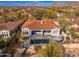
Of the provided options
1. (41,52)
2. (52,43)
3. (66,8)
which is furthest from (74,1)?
(41,52)

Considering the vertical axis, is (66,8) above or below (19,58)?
above

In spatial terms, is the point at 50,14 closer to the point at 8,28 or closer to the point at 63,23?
the point at 63,23

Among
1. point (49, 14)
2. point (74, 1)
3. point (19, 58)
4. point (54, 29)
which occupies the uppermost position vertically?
point (74, 1)

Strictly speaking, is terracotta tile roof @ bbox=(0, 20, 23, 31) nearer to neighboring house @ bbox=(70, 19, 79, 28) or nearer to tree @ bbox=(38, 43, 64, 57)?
tree @ bbox=(38, 43, 64, 57)

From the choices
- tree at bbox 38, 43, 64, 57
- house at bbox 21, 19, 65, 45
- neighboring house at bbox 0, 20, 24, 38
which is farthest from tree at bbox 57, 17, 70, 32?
neighboring house at bbox 0, 20, 24, 38

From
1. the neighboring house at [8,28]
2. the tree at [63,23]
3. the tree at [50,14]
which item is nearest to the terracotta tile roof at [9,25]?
the neighboring house at [8,28]

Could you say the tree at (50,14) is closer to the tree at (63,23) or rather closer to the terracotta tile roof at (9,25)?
the tree at (63,23)

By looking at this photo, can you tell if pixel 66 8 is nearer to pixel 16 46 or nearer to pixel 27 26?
pixel 27 26

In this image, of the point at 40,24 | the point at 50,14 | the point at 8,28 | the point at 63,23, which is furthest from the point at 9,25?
the point at 63,23
